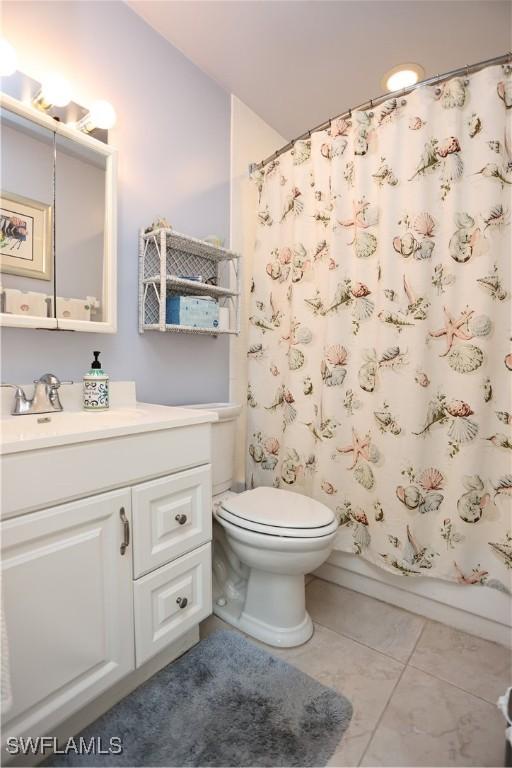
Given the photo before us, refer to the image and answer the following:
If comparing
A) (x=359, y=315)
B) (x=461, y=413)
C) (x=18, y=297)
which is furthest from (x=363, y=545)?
(x=18, y=297)

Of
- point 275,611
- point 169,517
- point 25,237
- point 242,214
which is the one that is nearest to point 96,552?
point 169,517

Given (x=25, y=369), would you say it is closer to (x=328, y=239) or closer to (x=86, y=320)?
(x=86, y=320)

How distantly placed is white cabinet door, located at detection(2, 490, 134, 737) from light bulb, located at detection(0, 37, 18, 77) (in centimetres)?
123

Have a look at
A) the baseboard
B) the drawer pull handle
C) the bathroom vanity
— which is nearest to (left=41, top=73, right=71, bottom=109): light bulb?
the bathroom vanity

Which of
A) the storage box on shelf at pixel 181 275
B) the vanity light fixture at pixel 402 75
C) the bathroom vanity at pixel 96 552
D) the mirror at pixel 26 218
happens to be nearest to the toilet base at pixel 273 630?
the bathroom vanity at pixel 96 552

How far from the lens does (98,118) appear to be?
1.29m

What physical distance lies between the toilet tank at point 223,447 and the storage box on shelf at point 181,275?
1.18 ft

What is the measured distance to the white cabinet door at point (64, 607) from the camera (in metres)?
0.82

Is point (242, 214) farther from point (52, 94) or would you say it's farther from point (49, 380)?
point (49, 380)

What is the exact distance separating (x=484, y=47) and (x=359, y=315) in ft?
4.04

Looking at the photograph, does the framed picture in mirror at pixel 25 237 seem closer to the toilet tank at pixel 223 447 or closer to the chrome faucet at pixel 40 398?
the chrome faucet at pixel 40 398

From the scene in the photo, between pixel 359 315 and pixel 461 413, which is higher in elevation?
pixel 359 315

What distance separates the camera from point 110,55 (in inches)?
55.3

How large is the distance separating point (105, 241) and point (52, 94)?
446 millimetres
